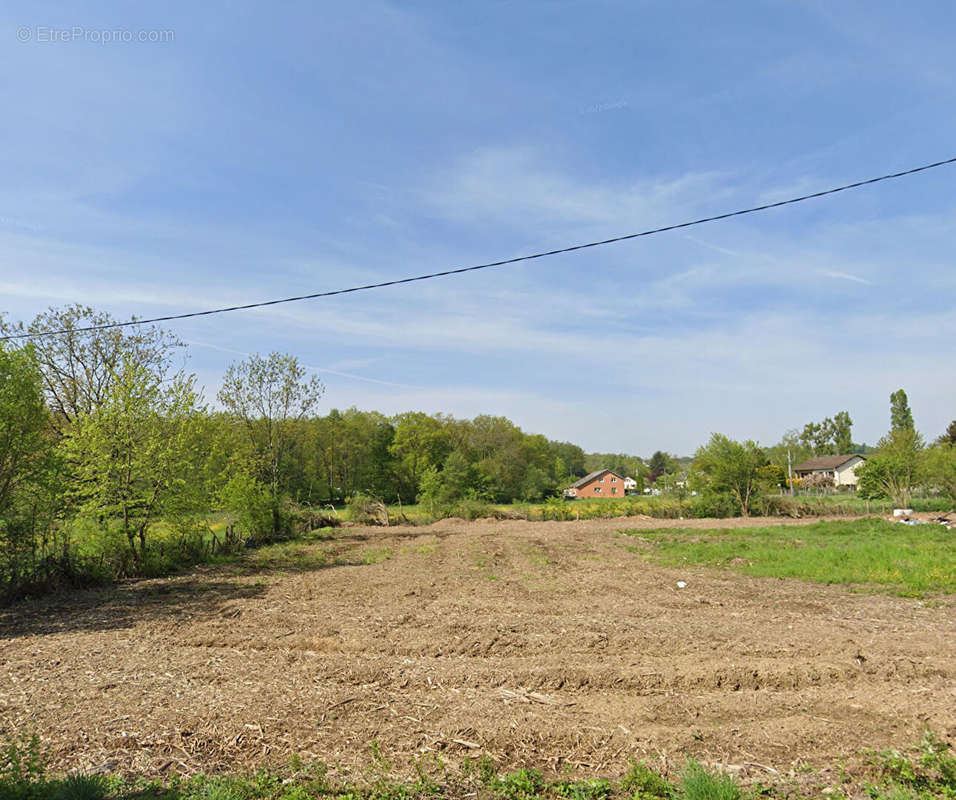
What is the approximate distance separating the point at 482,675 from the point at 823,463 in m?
79.5

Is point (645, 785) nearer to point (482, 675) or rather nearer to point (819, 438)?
point (482, 675)

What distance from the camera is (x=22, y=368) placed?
1059cm

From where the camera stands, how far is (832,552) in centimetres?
1491

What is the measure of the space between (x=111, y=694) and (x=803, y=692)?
6912 millimetres

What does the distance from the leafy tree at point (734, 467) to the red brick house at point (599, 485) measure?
5073 cm

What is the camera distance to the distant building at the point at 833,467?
67938 mm

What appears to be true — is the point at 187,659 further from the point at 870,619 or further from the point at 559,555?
the point at 559,555

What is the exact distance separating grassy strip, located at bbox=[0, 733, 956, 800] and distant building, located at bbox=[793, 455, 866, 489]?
231 feet

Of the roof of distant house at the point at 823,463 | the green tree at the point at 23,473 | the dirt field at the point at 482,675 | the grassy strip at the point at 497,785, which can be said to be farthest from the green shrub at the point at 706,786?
the roof of distant house at the point at 823,463

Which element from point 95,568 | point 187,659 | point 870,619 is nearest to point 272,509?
point 95,568

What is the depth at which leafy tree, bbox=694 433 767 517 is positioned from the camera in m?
31.1

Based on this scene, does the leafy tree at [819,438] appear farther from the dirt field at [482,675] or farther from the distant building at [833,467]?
the dirt field at [482,675]

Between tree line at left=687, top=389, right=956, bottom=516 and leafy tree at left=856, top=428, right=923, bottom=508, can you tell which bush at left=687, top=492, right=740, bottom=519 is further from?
leafy tree at left=856, top=428, right=923, bottom=508

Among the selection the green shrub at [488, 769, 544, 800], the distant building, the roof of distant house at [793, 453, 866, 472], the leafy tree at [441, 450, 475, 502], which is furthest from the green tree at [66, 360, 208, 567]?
the roof of distant house at [793, 453, 866, 472]
